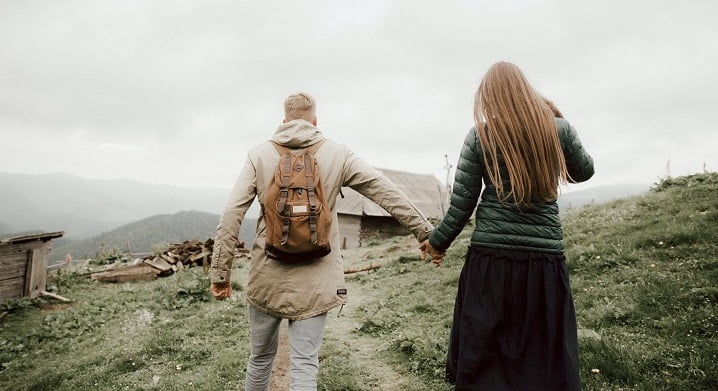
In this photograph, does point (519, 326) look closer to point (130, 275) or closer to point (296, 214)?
point (296, 214)

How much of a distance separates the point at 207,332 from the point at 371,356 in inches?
126

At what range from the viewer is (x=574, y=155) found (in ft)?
8.66

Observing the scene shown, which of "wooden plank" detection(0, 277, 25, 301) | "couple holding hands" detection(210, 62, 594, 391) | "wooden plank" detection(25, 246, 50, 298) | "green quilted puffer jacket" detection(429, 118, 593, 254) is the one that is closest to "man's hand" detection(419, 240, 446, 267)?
"couple holding hands" detection(210, 62, 594, 391)

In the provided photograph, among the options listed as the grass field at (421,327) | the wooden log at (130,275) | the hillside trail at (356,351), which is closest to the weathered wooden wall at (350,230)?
the wooden log at (130,275)

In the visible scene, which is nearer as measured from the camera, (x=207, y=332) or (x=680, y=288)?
(x=680, y=288)

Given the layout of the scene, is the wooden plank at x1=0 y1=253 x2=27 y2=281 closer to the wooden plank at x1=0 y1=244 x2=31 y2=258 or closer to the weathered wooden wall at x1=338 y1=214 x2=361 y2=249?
the wooden plank at x1=0 y1=244 x2=31 y2=258

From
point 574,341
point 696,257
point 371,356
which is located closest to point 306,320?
point 574,341

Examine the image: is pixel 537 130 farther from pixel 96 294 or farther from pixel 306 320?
pixel 96 294

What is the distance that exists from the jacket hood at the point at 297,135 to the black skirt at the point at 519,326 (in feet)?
4.58

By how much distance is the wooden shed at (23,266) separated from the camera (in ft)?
43.1

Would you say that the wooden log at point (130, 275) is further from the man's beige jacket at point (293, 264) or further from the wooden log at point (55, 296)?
the man's beige jacket at point (293, 264)

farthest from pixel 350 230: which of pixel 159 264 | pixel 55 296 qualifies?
pixel 55 296

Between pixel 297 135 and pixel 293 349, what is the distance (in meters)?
1.46

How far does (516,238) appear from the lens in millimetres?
2496
